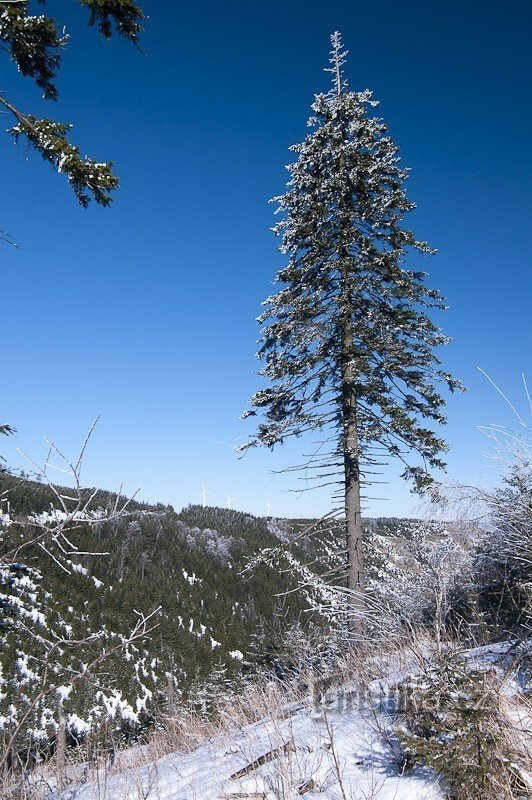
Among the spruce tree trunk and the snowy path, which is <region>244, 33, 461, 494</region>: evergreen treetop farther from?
the snowy path

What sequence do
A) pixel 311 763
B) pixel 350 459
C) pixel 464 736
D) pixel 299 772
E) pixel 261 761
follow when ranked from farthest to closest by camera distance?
pixel 350 459 < pixel 261 761 < pixel 311 763 < pixel 299 772 < pixel 464 736

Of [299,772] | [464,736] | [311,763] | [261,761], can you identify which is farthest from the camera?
[261,761]

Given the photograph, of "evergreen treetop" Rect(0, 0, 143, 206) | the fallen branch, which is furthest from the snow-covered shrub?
"evergreen treetop" Rect(0, 0, 143, 206)

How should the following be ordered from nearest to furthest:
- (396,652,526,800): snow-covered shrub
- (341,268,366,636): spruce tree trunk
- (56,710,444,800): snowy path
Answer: (396,652,526,800): snow-covered shrub < (56,710,444,800): snowy path < (341,268,366,636): spruce tree trunk

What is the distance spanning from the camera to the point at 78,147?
5453 millimetres

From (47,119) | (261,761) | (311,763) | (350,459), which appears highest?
(47,119)

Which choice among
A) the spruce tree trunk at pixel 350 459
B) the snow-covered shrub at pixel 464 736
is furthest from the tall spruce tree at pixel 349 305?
the snow-covered shrub at pixel 464 736

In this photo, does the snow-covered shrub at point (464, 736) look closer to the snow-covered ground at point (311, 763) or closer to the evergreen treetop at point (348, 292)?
the snow-covered ground at point (311, 763)

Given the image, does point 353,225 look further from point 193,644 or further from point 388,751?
point 193,644

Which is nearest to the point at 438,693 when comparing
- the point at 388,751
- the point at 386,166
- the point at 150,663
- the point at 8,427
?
the point at 388,751

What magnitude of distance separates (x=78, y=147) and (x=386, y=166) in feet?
26.7

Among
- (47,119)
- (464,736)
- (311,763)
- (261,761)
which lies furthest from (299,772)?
(47,119)

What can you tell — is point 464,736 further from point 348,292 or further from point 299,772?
point 348,292

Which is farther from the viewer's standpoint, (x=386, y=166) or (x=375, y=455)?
(x=386, y=166)
